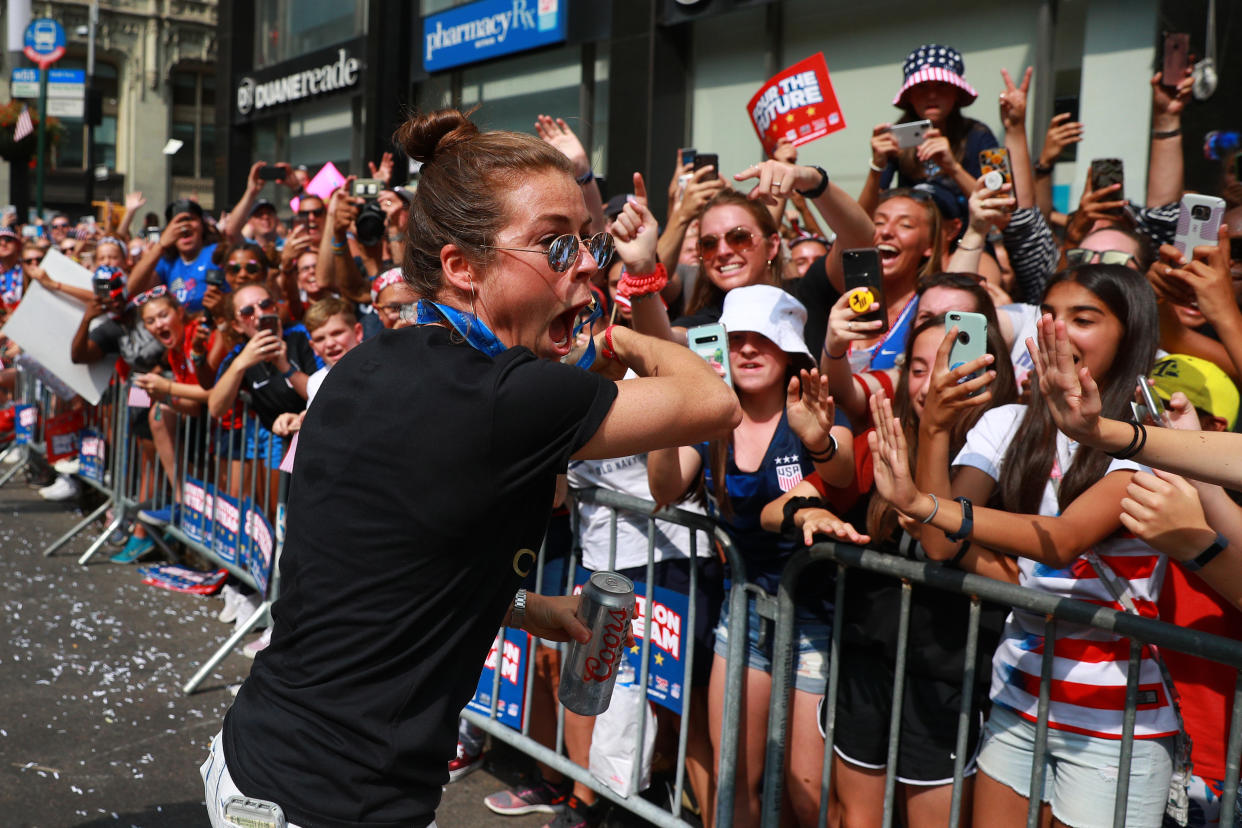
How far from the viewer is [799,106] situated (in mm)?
4664

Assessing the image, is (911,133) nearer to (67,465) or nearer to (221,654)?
(221,654)

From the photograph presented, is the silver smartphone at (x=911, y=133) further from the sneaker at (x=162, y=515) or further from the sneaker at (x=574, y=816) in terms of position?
the sneaker at (x=162, y=515)

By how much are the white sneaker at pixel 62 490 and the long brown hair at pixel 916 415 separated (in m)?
8.38

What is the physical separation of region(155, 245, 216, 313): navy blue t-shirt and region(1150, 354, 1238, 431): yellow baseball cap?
7229mm

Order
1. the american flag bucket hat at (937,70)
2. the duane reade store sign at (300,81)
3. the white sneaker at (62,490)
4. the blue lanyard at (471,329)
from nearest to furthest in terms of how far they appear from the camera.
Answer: the blue lanyard at (471,329)
the american flag bucket hat at (937,70)
the white sneaker at (62,490)
the duane reade store sign at (300,81)

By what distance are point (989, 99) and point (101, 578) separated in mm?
7119

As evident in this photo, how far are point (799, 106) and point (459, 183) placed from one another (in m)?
3.07

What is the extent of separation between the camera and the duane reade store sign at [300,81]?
16.1 metres

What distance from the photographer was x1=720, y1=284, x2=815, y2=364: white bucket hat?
11.6 feet

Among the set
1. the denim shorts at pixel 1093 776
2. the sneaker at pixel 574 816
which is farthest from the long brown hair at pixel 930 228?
the sneaker at pixel 574 816

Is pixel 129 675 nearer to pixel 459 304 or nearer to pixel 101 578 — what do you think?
pixel 101 578

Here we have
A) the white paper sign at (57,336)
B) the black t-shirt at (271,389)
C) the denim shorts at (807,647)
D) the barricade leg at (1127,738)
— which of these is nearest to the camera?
the barricade leg at (1127,738)

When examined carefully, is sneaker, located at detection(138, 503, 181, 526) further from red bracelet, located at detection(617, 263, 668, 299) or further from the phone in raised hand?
the phone in raised hand

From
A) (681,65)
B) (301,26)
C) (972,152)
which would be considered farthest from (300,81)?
(972,152)
